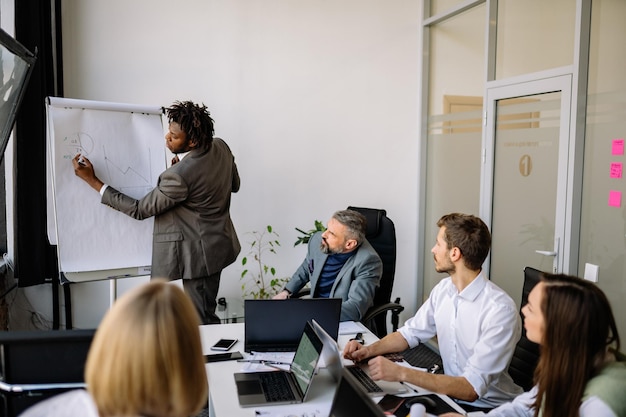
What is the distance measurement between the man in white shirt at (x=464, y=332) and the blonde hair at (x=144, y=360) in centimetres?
112

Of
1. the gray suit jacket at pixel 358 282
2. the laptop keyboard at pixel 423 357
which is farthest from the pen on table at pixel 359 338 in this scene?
the laptop keyboard at pixel 423 357

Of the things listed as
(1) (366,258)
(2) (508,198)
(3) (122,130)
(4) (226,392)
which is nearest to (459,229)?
(1) (366,258)

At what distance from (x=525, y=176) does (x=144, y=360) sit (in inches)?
119

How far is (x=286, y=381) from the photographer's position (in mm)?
1951

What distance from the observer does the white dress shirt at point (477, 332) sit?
1.99 metres

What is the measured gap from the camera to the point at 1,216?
356 centimetres

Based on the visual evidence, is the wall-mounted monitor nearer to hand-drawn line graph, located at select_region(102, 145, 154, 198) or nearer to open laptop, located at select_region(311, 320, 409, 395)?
hand-drawn line graph, located at select_region(102, 145, 154, 198)

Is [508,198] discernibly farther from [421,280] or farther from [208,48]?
[208,48]

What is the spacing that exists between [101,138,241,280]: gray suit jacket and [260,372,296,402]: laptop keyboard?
51.0 inches

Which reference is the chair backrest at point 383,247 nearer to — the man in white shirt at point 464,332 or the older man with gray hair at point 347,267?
the older man with gray hair at point 347,267

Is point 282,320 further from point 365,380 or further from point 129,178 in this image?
point 129,178

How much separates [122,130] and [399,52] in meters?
2.48

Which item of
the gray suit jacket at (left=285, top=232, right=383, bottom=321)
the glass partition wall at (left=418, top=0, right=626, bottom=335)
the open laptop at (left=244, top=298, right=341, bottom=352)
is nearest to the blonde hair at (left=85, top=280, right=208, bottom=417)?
the open laptop at (left=244, top=298, right=341, bottom=352)

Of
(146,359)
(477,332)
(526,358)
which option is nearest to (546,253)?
(526,358)
